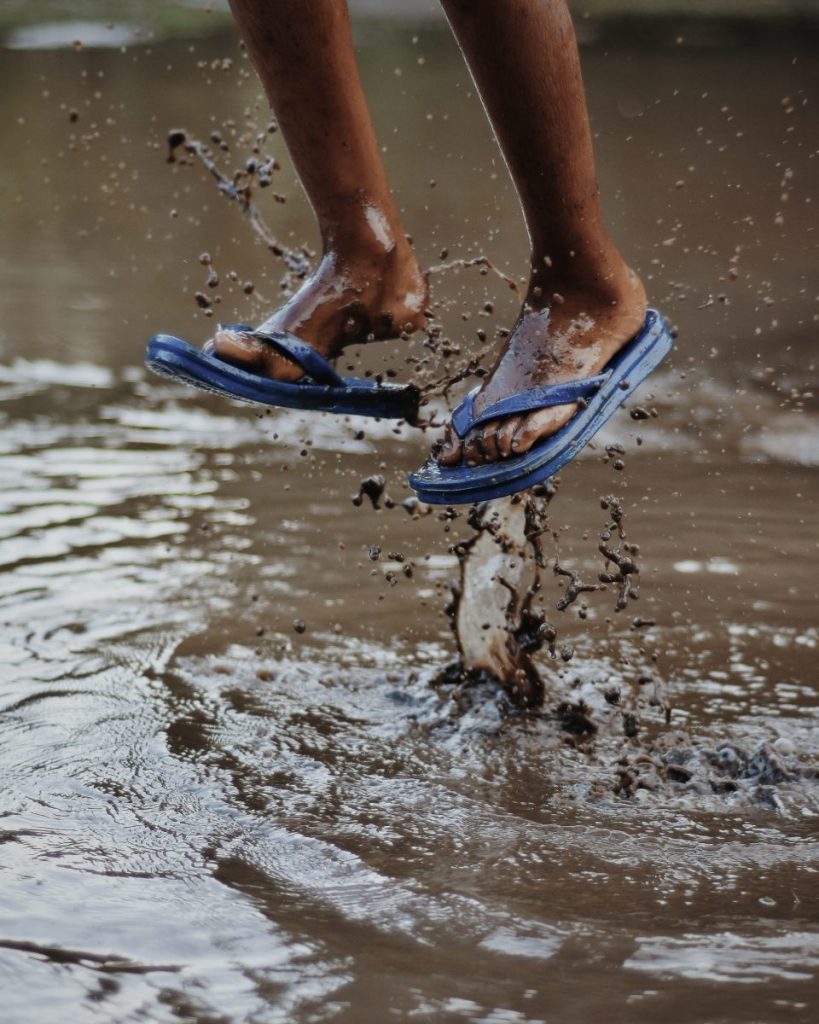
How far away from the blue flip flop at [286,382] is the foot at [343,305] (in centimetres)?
2

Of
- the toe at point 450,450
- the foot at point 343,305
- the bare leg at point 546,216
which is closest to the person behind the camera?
the bare leg at point 546,216

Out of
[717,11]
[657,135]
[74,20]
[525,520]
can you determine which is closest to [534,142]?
[525,520]

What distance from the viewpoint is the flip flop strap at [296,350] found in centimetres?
191

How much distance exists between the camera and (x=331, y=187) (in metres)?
1.95

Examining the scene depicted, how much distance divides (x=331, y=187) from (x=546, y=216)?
0.32 m

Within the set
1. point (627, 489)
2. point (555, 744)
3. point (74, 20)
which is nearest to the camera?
point (555, 744)

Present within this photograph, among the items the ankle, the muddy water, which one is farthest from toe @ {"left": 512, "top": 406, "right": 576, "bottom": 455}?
the muddy water

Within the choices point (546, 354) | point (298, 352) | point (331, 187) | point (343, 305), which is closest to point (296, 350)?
point (298, 352)

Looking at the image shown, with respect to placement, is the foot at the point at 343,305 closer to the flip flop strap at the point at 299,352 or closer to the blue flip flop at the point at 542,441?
the flip flop strap at the point at 299,352

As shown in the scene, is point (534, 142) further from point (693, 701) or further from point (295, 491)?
point (295, 491)

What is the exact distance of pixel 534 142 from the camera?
1.77 metres

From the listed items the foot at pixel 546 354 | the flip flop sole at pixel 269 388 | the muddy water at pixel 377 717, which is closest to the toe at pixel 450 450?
the foot at pixel 546 354

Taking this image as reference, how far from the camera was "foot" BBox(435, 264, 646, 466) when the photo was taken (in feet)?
5.91

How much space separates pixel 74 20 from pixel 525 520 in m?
9.27
